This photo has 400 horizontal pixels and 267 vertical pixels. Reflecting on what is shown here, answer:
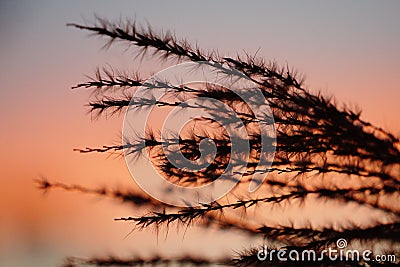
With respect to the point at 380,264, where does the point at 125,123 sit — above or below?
above

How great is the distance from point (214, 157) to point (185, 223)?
0.07 metres

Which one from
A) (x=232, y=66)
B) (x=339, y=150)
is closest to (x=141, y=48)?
(x=232, y=66)

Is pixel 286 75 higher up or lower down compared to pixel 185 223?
higher up

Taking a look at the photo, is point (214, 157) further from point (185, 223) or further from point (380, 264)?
point (380, 264)

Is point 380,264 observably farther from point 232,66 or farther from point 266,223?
point 232,66

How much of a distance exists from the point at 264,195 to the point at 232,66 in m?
0.12

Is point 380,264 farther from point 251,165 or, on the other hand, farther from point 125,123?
point 125,123

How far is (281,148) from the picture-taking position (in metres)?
0.48

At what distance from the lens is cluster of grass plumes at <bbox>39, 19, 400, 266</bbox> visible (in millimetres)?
457

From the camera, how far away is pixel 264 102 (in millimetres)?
487

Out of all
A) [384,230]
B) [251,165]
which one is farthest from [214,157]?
[384,230]

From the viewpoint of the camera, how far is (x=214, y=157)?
0.51m

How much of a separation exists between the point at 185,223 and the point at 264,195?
7 centimetres

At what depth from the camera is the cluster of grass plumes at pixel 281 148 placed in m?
0.46
